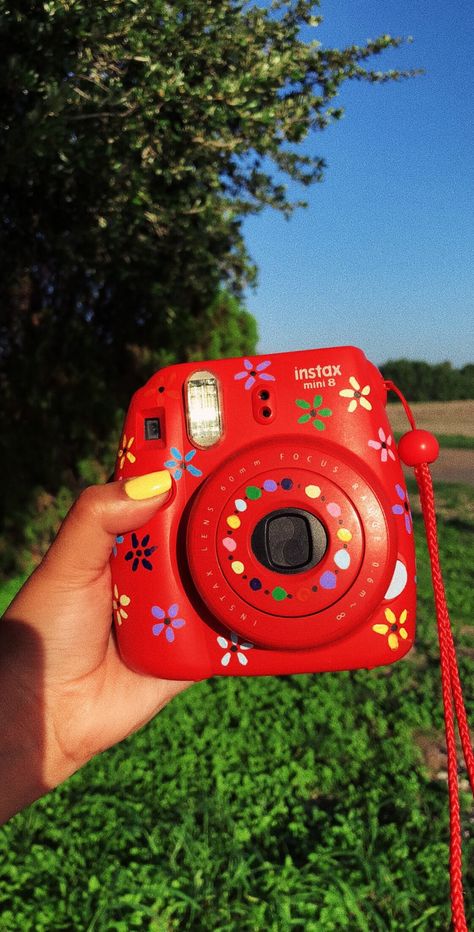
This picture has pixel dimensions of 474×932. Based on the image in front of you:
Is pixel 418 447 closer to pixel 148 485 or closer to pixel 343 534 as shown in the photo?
pixel 343 534

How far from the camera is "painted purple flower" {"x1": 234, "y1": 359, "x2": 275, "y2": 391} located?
2.00 metres

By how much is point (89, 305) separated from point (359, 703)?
4.69 metres

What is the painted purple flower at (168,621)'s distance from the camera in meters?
1.98

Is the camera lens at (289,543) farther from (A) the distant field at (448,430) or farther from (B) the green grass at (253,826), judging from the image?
(A) the distant field at (448,430)

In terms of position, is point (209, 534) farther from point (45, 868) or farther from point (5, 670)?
point (45, 868)

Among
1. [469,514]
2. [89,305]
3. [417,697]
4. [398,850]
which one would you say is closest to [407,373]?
[469,514]

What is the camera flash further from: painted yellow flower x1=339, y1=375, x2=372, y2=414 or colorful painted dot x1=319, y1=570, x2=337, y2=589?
colorful painted dot x1=319, y1=570, x2=337, y2=589

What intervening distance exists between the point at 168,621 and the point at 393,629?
0.58m

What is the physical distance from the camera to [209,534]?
1.84 metres

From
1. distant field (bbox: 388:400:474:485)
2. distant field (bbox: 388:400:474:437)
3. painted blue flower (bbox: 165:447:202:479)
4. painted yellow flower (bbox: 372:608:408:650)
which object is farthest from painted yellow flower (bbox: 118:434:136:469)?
distant field (bbox: 388:400:474:437)

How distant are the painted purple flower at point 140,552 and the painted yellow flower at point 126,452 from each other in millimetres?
203

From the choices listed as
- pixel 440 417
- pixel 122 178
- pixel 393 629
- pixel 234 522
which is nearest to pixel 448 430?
pixel 440 417

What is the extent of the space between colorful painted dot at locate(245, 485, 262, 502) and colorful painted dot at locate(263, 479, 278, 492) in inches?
0.7

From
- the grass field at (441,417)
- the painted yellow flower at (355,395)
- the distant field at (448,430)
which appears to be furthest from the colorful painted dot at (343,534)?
the grass field at (441,417)
